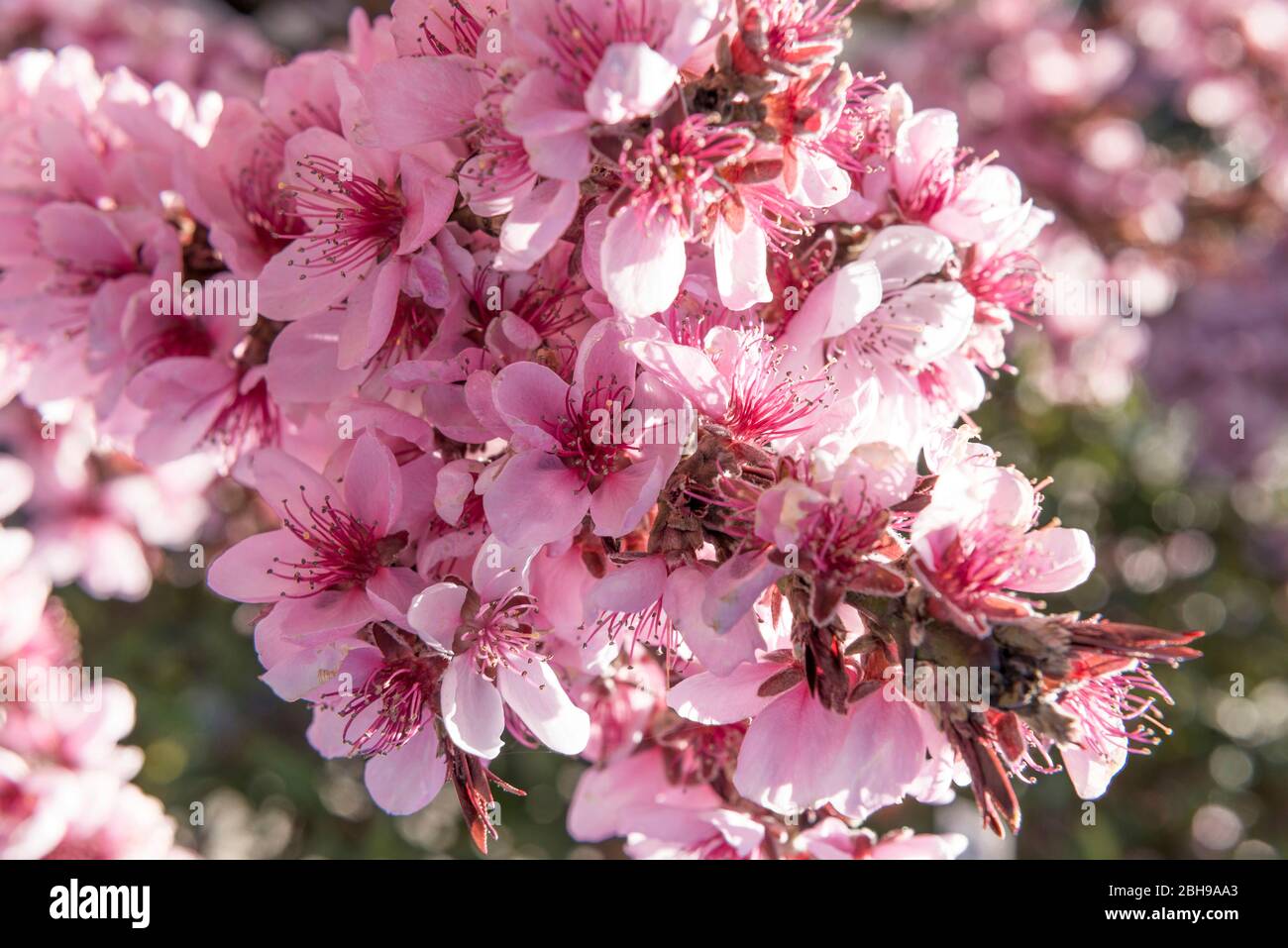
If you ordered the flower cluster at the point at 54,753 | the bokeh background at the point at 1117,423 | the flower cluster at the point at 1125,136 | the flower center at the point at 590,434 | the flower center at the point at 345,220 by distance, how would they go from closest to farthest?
1. the flower center at the point at 590,434
2. the flower center at the point at 345,220
3. the flower cluster at the point at 54,753
4. the bokeh background at the point at 1117,423
5. the flower cluster at the point at 1125,136

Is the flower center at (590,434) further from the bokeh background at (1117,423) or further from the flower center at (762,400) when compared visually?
the bokeh background at (1117,423)

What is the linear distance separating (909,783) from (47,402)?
1.38 m

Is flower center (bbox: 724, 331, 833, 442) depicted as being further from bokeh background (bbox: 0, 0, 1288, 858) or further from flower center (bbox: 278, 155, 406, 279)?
bokeh background (bbox: 0, 0, 1288, 858)

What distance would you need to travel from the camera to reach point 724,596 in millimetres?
901

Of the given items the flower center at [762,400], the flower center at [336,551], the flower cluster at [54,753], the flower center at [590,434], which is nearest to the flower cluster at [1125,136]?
the flower center at [762,400]

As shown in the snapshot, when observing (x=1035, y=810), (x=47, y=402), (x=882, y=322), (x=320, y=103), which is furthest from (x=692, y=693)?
(x=1035, y=810)

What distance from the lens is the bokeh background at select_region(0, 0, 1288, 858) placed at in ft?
7.88

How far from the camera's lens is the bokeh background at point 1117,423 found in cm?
240

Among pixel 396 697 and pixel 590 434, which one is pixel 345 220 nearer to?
pixel 590 434

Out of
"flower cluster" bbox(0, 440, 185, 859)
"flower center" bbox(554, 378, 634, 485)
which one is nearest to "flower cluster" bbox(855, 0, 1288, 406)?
"flower center" bbox(554, 378, 634, 485)

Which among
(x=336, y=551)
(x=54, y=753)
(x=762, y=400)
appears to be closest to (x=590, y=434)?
(x=762, y=400)

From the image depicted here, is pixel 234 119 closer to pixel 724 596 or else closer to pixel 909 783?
pixel 724 596

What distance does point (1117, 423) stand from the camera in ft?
9.91
